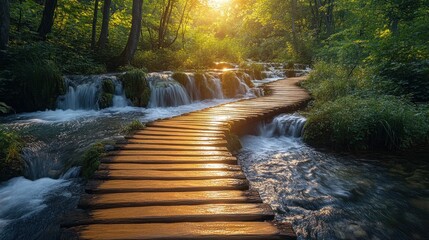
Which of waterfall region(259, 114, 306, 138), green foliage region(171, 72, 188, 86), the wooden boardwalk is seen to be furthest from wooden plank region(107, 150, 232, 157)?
green foliage region(171, 72, 188, 86)

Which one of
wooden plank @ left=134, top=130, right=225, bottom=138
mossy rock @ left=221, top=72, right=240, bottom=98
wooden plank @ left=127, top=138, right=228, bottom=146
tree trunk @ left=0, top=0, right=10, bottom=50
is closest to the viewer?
wooden plank @ left=127, top=138, right=228, bottom=146

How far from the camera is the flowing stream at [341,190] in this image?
3.91 meters

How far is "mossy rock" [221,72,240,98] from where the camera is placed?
14655mm

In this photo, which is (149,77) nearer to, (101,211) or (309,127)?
(309,127)

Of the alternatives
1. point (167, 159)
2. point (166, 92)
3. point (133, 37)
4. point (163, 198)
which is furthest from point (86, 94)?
point (163, 198)

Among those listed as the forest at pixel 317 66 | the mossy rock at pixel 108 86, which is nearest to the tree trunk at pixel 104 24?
the forest at pixel 317 66

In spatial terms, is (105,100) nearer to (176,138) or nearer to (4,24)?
(4,24)

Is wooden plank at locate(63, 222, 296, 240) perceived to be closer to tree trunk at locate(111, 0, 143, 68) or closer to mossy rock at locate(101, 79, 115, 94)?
mossy rock at locate(101, 79, 115, 94)

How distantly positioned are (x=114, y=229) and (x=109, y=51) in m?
15.4

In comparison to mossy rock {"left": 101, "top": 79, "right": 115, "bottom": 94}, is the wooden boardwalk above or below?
below

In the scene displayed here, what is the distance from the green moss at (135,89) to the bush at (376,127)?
7362mm

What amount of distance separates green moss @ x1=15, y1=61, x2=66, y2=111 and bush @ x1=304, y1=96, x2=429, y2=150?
31.5 feet

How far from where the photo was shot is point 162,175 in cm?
371

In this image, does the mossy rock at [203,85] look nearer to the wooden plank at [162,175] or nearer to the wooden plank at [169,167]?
the wooden plank at [169,167]
